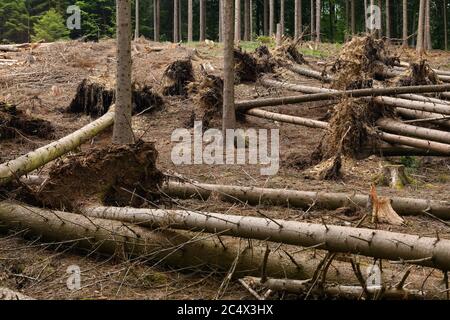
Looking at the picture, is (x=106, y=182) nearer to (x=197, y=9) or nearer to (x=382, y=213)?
(x=382, y=213)

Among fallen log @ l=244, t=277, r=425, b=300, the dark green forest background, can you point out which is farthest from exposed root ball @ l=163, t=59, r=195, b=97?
the dark green forest background

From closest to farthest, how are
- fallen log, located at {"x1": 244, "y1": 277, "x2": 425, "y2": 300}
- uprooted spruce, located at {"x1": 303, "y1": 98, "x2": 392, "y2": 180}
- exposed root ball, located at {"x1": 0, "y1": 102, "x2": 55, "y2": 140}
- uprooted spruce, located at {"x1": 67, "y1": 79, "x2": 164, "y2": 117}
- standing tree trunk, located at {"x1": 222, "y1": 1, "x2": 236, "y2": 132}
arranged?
fallen log, located at {"x1": 244, "y1": 277, "x2": 425, "y2": 300} < uprooted spruce, located at {"x1": 303, "y1": 98, "x2": 392, "y2": 180} < standing tree trunk, located at {"x1": 222, "y1": 1, "x2": 236, "y2": 132} < exposed root ball, located at {"x1": 0, "y1": 102, "x2": 55, "y2": 140} < uprooted spruce, located at {"x1": 67, "y1": 79, "x2": 164, "y2": 117}

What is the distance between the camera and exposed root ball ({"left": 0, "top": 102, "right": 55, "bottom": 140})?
10844 mm

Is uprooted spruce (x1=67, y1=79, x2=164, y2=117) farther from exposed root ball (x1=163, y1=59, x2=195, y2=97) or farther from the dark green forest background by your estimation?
the dark green forest background

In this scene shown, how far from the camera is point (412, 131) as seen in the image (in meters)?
9.73

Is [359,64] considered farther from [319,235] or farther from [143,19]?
[143,19]

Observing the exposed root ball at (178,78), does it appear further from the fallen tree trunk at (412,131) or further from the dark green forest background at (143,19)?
the dark green forest background at (143,19)

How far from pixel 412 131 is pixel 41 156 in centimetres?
614

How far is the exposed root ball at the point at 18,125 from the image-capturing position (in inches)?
427

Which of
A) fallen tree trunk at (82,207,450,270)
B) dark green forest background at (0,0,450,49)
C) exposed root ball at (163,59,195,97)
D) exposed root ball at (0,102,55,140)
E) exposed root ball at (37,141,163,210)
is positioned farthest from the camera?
dark green forest background at (0,0,450,49)

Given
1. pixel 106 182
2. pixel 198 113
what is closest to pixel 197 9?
pixel 198 113

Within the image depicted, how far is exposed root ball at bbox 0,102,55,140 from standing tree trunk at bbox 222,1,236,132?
12.1 feet

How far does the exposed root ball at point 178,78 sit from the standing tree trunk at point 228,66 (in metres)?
3.51
